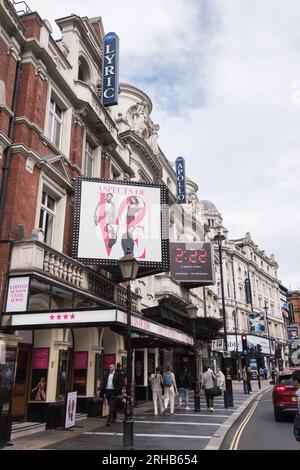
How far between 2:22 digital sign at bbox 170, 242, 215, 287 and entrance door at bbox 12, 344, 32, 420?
18163 millimetres

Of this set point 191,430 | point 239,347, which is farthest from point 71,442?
point 239,347

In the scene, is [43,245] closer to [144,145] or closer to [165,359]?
[144,145]

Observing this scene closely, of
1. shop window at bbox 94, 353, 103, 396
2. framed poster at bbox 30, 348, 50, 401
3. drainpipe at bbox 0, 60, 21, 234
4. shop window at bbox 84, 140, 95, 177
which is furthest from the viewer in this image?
shop window at bbox 84, 140, 95, 177

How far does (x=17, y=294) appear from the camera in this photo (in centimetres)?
1098

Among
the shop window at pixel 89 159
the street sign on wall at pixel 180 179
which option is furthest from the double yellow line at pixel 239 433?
the street sign on wall at pixel 180 179

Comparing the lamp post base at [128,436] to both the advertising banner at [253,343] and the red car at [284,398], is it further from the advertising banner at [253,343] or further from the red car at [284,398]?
the advertising banner at [253,343]

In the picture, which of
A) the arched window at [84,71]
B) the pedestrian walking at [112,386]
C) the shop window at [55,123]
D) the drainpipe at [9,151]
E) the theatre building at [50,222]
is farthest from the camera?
the arched window at [84,71]

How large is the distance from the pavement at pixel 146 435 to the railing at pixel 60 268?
169 inches

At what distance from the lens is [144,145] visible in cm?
2611

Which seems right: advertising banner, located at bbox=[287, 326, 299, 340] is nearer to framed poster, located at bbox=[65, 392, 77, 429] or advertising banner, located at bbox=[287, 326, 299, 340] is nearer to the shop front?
the shop front

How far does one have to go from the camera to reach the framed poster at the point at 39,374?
40.7ft

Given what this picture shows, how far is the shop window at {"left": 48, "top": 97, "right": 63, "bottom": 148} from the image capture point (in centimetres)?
1512

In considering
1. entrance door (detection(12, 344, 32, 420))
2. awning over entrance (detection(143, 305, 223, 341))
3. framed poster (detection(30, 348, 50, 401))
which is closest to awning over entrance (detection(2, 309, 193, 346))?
entrance door (detection(12, 344, 32, 420))
